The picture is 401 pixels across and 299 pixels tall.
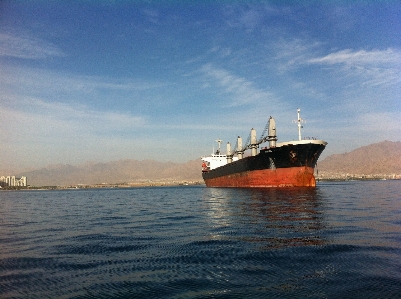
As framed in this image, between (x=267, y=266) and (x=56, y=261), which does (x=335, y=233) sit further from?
(x=56, y=261)

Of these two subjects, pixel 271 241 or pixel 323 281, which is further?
pixel 271 241

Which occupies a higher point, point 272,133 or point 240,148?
point 272,133

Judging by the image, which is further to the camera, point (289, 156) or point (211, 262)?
point (289, 156)

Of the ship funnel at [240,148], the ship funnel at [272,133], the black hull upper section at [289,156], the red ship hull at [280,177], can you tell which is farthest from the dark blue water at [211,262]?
the ship funnel at [240,148]

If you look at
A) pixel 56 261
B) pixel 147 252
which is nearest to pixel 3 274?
pixel 56 261

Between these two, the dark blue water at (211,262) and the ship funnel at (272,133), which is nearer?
the dark blue water at (211,262)

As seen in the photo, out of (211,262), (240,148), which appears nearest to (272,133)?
(240,148)

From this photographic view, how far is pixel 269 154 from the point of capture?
157ft

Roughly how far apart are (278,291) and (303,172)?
4162 centimetres

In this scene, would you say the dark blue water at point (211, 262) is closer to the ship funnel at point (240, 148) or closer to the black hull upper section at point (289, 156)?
the black hull upper section at point (289, 156)

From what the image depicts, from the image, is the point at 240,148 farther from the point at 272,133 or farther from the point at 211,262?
the point at 211,262

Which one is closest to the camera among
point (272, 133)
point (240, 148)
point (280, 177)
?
point (280, 177)

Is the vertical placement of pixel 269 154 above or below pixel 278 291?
above

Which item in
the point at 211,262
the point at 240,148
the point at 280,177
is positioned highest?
the point at 240,148
